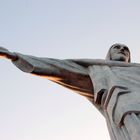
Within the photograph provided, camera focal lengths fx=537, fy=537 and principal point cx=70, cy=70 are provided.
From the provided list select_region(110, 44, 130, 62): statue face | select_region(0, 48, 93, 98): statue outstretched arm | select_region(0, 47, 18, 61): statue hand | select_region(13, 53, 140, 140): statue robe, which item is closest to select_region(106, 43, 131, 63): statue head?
select_region(110, 44, 130, 62): statue face

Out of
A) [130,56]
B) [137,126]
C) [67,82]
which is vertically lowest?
[137,126]

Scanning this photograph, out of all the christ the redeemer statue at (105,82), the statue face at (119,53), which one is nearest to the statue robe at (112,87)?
the christ the redeemer statue at (105,82)

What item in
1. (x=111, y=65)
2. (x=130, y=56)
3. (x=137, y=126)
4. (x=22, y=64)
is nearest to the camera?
(x=137, y=126)

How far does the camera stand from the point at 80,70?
29.6 feet

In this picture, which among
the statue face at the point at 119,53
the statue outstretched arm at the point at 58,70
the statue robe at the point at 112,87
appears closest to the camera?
the statue robe at the point at 112,87

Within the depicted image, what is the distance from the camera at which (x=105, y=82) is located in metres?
8.38

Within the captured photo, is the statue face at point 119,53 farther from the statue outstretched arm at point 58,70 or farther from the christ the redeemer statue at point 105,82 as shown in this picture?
the statue outstretched arm at point 58,70

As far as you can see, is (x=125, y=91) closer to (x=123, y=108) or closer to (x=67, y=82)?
(x=123, y=108)

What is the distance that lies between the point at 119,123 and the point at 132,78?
119 centimetres

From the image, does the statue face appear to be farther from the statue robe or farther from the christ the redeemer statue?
the statue robe

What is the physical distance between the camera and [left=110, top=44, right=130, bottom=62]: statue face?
32.6 feet

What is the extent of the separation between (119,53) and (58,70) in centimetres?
173

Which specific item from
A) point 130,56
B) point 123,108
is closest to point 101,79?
point 123,108

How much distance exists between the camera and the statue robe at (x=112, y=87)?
7496mm
